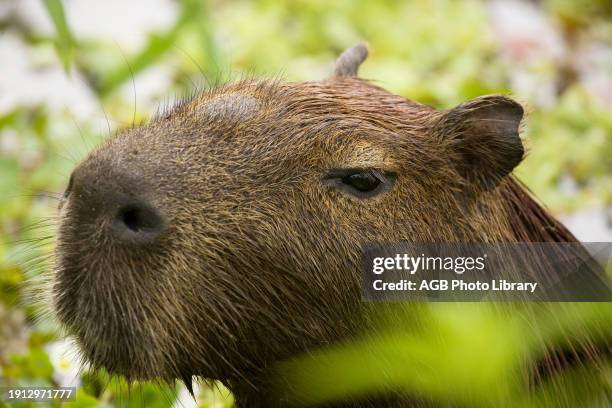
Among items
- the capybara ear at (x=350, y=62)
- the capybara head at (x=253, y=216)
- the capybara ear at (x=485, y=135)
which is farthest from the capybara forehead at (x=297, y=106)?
the capybara ear at (x=350, y=62)

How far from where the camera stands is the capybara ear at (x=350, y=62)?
3873mm

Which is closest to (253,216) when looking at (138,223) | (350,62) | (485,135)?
(138,223)

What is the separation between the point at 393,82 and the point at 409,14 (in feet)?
6.68

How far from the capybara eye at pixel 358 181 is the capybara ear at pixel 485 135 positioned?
10.9 inches

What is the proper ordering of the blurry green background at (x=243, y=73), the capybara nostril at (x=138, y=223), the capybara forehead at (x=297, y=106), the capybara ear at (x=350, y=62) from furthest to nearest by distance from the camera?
the blurry green background at (x=243, y=73)
the capybara ear at (x=350, y=62)
the capybara forehead at (x=297, y=106)
the capybara nostril at (x=138, y=223)

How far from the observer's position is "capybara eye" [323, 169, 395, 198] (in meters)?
3.13

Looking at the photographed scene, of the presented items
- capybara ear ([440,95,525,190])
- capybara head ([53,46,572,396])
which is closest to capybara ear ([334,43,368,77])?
capybara head ([53,46,572,396])

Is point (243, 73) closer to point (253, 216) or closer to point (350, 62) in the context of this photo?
point (350, 62)

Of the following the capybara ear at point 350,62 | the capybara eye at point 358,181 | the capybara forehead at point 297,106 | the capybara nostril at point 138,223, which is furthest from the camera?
the capybara ear at point 350,62

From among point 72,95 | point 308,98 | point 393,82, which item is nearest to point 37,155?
Answer: point 72,95

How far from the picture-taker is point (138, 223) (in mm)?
Answer: 2920

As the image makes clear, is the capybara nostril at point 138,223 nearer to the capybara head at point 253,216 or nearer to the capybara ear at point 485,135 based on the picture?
the capybara head at point 253,216

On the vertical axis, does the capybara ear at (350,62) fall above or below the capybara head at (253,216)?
above

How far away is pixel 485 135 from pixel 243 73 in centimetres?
115
